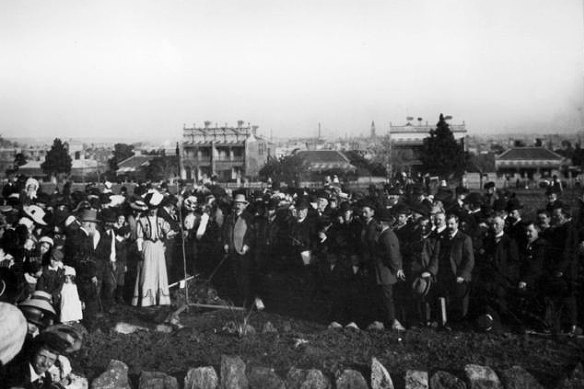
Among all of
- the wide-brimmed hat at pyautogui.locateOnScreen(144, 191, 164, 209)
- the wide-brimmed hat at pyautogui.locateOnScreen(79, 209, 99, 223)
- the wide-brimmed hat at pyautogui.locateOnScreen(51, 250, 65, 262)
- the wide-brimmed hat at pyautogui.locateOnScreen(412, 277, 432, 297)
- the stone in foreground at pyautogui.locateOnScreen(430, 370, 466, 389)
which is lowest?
the stone in foreground at pyautogui.locateOnScreen(430, 370, 466, 389)

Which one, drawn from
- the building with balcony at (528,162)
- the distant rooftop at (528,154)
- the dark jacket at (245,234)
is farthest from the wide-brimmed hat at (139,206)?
the distant rooftop at (528,154)

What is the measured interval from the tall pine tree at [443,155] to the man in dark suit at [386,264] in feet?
67.0

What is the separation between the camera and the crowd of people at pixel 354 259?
6707mm

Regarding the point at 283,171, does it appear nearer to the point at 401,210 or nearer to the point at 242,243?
the point at 242,243

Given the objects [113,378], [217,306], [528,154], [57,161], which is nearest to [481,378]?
[113,378]

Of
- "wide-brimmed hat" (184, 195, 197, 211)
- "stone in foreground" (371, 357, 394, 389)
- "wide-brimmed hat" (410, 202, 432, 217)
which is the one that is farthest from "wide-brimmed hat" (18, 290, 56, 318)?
"wide-brimmed hat" (184, 195, 197, 211)

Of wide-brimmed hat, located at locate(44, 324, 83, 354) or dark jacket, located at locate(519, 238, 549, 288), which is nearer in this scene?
wide-brimmed hat, located at locate(44, 324, 83, 354)

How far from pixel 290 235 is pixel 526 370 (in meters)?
4.27

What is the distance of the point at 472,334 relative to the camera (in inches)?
252

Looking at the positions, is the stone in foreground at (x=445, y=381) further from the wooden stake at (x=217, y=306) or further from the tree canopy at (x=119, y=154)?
the tree canopy at (x=119, y=154)

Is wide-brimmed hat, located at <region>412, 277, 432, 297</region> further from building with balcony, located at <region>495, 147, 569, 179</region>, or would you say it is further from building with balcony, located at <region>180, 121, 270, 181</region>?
building with balcony, located at <region>495, 147, 569, 179</region>

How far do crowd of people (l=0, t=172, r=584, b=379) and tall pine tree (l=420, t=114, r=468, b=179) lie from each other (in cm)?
1788

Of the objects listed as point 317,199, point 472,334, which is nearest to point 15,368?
point 472,334

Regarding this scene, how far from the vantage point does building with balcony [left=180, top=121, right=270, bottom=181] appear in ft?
79.6
